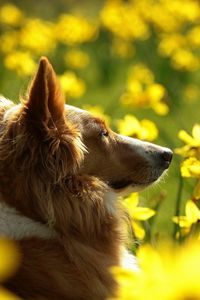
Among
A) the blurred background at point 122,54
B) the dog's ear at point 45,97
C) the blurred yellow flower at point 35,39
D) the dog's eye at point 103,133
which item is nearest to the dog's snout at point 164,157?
the dog's eye at point 103,133

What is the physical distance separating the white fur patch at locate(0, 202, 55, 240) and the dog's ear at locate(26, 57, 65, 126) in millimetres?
418

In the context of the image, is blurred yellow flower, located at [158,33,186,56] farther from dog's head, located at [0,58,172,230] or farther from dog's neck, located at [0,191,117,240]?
dog's neck, located at [0,191,117,240]

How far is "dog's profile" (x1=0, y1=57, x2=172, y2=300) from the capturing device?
2652 millimetres

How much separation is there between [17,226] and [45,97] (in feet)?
1.89

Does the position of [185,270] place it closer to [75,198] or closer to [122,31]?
[75,198]

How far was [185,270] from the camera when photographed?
3.54ft

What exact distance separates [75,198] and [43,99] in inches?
20.3

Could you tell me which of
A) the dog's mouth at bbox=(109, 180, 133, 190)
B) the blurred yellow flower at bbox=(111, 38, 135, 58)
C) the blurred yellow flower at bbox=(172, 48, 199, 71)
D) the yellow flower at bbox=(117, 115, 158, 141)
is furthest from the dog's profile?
the blurred yellow flower at bbox=(111, 38, 135, 58)

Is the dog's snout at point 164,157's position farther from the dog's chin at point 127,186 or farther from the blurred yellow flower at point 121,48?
the blurred yellow flower at point 121,48

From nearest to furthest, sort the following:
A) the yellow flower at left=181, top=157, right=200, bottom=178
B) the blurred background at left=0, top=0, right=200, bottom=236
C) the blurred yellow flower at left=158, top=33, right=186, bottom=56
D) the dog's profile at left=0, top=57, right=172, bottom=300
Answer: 1. the dog's profile at left=0, top=57, right=172, bottom=300
2. the yellow flower at left=181, top=157, right=200, bottom=178
3. the blurred background at left=0, top=0, right=200, bottom=236
4. the blurred yellow flower at left=158, top=33, right=186, bottom=56

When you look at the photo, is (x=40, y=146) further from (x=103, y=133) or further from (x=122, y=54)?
(x=122, y=54)

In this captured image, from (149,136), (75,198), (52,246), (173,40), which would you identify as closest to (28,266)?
(52,246)

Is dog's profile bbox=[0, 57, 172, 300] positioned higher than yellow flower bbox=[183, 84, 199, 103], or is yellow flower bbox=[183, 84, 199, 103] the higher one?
yellow flower bbox=[183, 84, 199, 103]

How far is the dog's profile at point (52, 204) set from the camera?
2.65m
